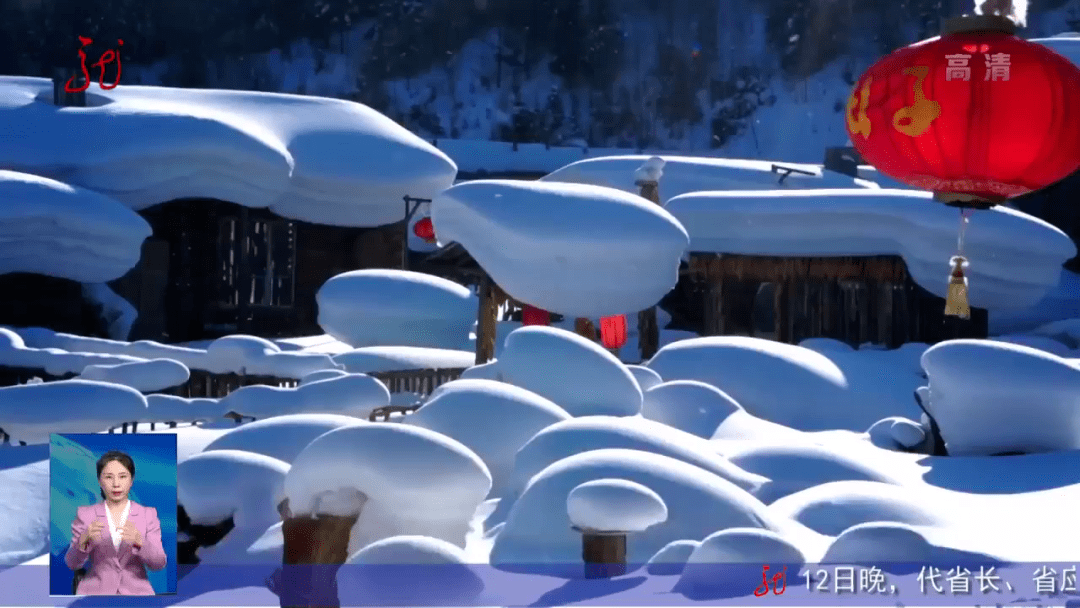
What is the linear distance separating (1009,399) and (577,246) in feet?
13.1

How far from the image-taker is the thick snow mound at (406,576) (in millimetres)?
5098

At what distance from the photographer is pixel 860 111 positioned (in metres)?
6.14

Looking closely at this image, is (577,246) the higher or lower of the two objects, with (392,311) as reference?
higher

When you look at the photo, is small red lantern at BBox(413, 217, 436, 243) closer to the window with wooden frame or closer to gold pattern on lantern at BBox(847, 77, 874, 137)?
the window with wooden frame

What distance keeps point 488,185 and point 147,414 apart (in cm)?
374

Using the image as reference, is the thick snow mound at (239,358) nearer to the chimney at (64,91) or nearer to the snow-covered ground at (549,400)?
the snow-covered ground at (549,400)

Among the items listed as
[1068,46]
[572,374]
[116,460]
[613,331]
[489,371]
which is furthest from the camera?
[1068,46]

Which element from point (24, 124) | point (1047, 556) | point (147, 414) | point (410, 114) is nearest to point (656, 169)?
point (147, 414)

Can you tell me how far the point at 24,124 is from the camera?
57.2 ft


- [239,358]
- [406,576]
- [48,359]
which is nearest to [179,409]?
[239,358]

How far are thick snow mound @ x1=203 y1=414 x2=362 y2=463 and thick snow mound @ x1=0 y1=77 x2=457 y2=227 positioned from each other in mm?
10619

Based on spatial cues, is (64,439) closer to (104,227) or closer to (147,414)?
(147,414)

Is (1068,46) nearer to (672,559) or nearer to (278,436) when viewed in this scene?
(278,436)

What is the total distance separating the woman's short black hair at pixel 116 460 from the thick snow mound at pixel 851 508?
3.98 meters
